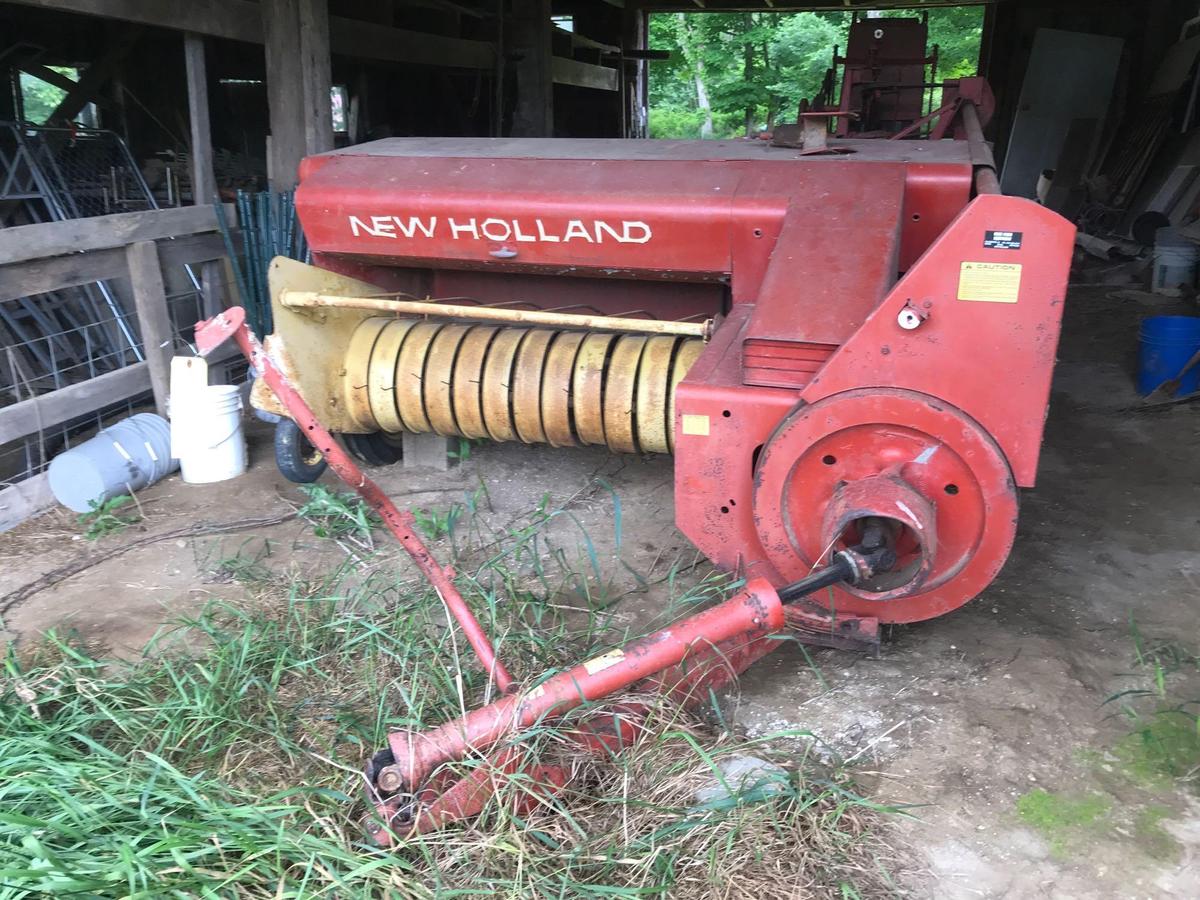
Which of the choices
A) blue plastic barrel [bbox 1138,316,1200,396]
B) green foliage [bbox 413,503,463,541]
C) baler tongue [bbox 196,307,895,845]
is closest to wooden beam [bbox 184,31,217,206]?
green foliage [bbox 413,503,463,541]

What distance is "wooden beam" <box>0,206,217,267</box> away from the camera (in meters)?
3.44

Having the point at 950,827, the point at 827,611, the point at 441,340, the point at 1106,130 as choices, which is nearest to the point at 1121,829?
the point at 950,827

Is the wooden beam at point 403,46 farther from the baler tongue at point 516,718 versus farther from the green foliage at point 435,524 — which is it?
the baler tongue at point 516,718

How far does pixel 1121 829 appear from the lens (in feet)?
6.31

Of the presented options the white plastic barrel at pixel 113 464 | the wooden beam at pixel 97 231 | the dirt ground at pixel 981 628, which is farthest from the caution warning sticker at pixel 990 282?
the wooden beam at pixel 97 231

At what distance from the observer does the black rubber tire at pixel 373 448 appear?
377 centimetres

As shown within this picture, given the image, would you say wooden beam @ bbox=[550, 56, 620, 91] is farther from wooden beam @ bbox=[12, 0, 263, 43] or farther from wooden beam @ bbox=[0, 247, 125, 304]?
wooden beam @ bbox=[0, 247, 125, 304]

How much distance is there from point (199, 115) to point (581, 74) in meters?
5.50

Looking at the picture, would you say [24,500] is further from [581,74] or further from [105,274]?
[581,74]

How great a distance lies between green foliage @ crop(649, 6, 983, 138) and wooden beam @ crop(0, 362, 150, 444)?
13296 millimetres

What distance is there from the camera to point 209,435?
12.3ft

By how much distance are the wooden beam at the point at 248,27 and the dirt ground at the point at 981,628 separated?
1.71m

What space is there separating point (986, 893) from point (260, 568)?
87.8 inches

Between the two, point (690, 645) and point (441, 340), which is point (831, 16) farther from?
point (690, 645)
